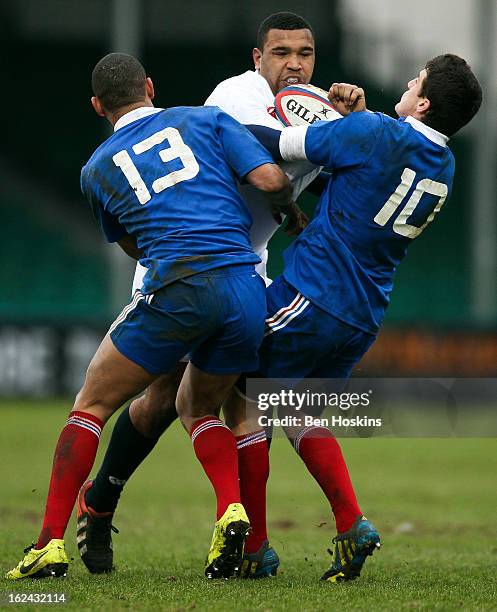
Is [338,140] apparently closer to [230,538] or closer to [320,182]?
[320,182]

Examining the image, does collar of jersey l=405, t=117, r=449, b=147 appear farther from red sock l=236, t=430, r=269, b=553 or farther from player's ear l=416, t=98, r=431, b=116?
red sock l=236, t=430, r=269, b=553

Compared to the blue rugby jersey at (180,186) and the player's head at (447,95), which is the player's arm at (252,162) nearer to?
the blue rugby jersey at (180,186)

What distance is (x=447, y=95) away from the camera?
4.51 metres

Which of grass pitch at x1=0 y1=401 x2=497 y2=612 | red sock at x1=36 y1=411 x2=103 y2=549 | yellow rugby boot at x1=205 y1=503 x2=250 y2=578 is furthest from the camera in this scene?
red sock at x1=36 y1=411 x2=103 y2=549

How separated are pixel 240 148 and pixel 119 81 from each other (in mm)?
594

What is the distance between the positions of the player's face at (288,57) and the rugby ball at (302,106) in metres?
0.25

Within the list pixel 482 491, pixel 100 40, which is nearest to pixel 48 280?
pixel 100 40

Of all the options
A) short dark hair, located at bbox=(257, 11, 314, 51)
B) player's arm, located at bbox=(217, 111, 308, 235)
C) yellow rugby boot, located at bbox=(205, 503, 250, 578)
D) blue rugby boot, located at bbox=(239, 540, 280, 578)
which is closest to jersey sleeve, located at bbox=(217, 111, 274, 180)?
player's arm, located at bbox=(217, 111, 308, 235)

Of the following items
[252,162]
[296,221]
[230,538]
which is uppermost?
[252,162]

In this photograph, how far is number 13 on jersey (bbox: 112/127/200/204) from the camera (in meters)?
4.43

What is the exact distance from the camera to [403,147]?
4441 mm

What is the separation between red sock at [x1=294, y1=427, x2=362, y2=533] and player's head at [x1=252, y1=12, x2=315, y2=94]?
1.56 metres

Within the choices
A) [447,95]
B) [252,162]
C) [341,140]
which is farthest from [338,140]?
[447,95]

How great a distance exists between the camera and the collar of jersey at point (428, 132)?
4.51m
